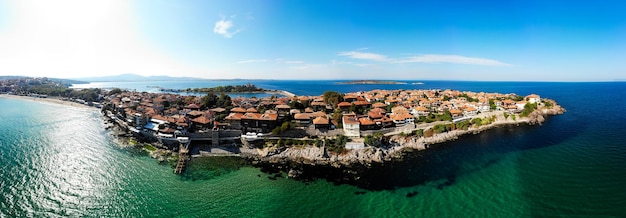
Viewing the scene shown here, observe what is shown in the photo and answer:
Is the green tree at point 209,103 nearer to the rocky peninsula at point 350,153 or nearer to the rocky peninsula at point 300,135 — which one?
the rocky peninsula at point 300,135

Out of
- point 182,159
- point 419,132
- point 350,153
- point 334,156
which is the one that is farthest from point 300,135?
point 419,132

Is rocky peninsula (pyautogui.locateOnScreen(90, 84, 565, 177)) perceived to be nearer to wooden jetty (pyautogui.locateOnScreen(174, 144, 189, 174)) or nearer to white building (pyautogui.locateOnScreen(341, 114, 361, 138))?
white building (pyautogui.locateOnScreen(341, 114, 361, 138))

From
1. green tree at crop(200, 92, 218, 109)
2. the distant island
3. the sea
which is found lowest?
the sea

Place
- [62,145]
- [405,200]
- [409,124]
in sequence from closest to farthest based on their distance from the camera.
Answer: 1. [405,200]
2. [62,145]
3. [409,124]

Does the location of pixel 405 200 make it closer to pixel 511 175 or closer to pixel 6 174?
pixel 511 175

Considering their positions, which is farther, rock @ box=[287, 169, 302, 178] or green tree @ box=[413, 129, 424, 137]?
green tree @ box=[413, 129, 424, 137]

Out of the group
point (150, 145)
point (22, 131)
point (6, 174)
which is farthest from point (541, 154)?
point (22, 131)

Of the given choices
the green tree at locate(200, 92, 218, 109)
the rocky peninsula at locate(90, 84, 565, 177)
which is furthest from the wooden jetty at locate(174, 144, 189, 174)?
Result: the green tree at locate(200, 92, 218, 109)

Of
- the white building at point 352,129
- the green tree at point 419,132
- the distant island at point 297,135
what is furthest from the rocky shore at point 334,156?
the white building at point 352,129

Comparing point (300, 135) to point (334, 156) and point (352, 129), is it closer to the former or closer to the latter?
point (334, 156)
